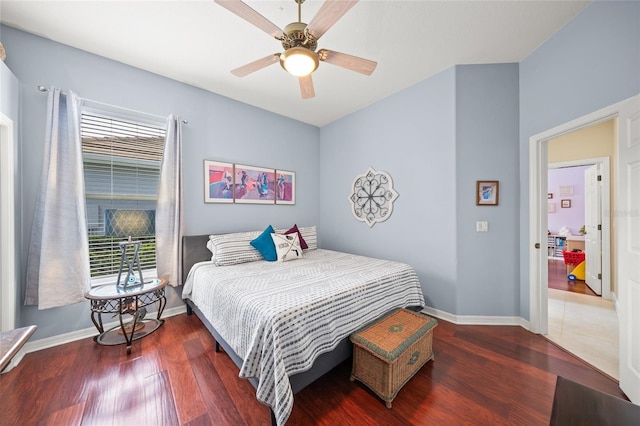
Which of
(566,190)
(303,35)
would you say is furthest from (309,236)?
(566,190)

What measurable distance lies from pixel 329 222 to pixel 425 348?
2610mm

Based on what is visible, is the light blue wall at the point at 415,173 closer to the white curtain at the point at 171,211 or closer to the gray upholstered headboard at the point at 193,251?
the gray upholstered headboard at the point at 193,251

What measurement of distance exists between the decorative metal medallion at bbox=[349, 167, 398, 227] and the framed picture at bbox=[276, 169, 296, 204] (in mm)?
996

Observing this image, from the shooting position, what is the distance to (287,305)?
4.94 ft

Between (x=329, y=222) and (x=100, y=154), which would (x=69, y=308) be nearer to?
(x=100, y=154)

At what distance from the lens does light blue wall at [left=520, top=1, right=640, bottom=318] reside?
168 centimetres

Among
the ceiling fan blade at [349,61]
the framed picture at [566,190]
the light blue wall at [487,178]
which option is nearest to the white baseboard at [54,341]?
the ceiling fan blade at [349,61]

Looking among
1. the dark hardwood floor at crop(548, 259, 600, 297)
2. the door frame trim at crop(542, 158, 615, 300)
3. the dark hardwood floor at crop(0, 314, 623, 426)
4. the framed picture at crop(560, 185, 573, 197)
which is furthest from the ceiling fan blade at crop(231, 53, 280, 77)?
the framed picture at crop(560, 185, 573, 197)

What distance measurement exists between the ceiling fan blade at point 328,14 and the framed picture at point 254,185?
2.18 m

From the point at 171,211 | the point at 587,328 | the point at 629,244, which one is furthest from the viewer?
the point at 171,211

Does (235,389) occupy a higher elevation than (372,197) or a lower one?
lower

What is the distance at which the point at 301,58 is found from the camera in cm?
Result: 164

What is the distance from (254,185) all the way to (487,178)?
9.84ft

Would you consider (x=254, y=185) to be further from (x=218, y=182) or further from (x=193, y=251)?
(x=193, y=251)
